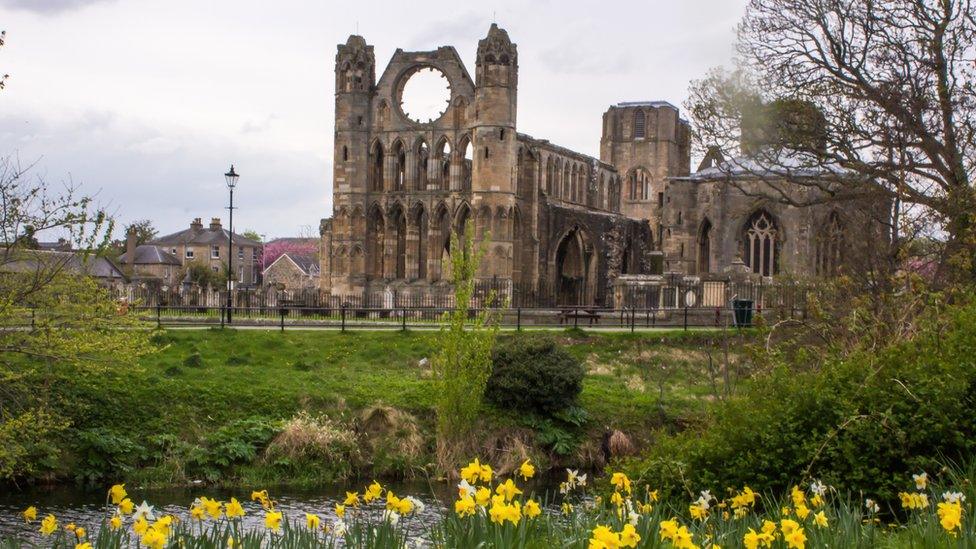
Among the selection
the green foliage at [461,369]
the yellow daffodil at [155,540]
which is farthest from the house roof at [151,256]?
the yellow daffodil at [155,540]

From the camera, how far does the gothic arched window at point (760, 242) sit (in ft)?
197

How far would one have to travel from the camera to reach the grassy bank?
2512 centimetres

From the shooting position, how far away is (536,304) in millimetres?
59500

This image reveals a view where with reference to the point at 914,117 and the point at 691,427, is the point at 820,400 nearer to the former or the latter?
the point at 691,427

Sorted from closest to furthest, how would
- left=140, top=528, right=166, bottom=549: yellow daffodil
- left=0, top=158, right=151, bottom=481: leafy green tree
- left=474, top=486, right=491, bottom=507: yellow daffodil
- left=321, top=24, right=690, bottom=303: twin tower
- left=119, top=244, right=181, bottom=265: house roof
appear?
left=140, top=528, right=166, bottom=549: yellow daffodil, left=474, top=486, right=491, bottom=507: yellow daffodil, left=0, top=158, right=151, bottom=481: leafy green tree, left=321, top=24, right=690, bottom=303: twin tower, left=119, top=244, right=181, bottom=265: house roof

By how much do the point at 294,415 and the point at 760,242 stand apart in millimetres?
37904

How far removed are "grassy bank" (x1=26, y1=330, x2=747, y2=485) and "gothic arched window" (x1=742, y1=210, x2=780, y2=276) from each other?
2658cm

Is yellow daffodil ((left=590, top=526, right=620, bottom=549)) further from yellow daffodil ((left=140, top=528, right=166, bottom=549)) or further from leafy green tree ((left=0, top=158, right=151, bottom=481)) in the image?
leafy green tree ((left=0, top=158, right=151, bottom=481))

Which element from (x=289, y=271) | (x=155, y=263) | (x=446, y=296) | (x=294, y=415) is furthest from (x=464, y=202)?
(x=289, y=271)

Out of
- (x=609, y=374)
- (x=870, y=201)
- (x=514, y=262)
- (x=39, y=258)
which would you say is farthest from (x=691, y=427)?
(x=514, y=262)

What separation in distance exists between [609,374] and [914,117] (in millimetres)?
12381

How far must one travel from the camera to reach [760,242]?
2384 inches

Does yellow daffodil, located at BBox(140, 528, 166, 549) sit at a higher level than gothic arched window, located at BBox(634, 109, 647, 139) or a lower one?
lower

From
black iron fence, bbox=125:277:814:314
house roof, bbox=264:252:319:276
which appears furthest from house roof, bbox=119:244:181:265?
black iron fence, bbox=125:277:814:314
